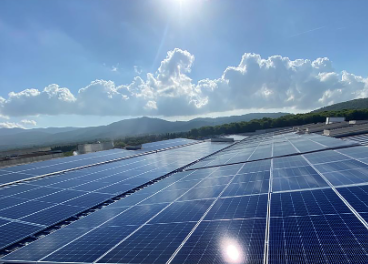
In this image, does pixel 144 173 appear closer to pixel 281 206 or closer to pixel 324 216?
pixel 281 206

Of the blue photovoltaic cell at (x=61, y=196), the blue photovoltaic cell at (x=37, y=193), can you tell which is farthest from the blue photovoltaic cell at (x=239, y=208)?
the blue photovoltaic cell at (x=37, y=193)

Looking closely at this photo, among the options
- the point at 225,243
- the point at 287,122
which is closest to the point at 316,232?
the point at 225,243

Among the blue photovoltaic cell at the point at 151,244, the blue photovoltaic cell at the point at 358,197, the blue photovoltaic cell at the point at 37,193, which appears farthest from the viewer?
the blue photovoltaic cell at the point at 37,193

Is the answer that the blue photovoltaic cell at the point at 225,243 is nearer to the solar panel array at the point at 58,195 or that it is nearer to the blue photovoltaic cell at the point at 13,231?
the blue photovoltaic cell at the point at 13,231

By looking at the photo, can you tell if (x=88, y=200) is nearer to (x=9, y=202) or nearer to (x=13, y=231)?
(x=13, y=231)

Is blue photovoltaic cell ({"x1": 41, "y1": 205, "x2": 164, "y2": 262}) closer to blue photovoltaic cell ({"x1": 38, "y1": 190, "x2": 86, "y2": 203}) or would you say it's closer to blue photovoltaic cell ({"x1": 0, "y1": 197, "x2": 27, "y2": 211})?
blue photovoltaic cell ({"x1": 38, "y1": 190, "x2": 86, "y2": 203})

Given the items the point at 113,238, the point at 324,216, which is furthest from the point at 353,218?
the point at 113,238

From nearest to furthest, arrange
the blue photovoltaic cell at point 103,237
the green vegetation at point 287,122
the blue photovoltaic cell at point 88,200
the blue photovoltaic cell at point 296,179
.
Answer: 1. the blue photovoltaic cell at point 103,237
2. the blue photovoltaic cell at point 296,179
3. the blue photovoltaic cell at point 88,200
4. the green vegetation at point 287,122
